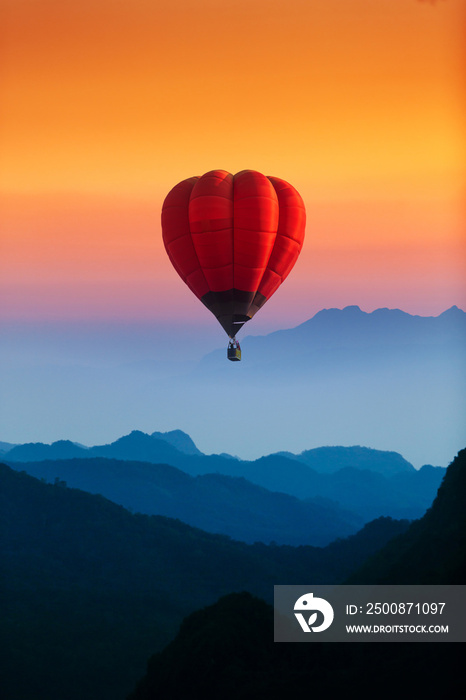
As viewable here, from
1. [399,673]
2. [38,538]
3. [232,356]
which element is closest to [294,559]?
[38,538]

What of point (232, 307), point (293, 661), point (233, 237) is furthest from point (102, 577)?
point (233, 237)

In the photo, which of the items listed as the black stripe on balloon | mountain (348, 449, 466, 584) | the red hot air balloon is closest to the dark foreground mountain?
mountain (348, 449, 466, 584)

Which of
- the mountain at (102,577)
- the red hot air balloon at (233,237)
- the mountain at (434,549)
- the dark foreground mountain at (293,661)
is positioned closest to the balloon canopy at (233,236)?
the red hot air balloon at (233,237)

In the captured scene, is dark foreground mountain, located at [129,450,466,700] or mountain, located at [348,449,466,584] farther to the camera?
mountain, located at [348,449,466,584]

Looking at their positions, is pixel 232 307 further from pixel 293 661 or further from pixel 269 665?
pixel 293 661

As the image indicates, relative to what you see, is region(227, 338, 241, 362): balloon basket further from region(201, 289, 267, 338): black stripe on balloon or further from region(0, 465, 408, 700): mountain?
region(0, 465, 408, 700): mountain
